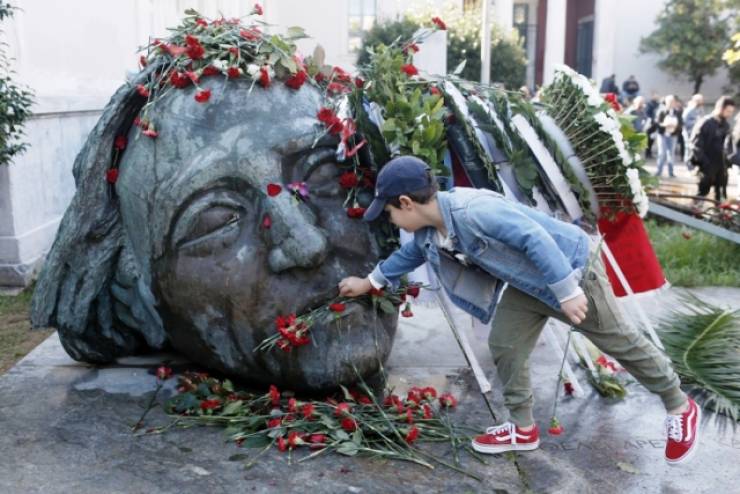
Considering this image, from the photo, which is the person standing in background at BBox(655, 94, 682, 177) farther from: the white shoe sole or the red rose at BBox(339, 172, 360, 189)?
the white shoe sole

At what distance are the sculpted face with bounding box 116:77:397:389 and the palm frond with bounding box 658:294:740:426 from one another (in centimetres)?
157

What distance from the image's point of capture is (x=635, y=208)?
387 cm

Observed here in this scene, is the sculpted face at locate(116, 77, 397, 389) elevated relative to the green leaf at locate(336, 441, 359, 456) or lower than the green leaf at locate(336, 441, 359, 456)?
elevated

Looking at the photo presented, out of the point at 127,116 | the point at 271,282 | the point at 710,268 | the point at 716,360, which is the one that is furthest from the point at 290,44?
the point at 710,268

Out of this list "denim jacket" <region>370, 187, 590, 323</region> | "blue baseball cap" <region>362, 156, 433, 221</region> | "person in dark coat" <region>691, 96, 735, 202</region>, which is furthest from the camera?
"person in dark coat" <region>691, 96, 735, 202</region>

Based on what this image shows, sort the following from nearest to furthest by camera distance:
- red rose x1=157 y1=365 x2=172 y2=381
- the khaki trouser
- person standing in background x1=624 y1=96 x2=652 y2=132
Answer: the khaki trouser → red rose x1=157 y1=365 x2=172 y2=381 → person standing in background x1=624 y1=96 x2=652 y2=132

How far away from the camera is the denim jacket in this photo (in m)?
3.04

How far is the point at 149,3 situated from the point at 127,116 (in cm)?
660

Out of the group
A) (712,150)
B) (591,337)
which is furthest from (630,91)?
(591,337)

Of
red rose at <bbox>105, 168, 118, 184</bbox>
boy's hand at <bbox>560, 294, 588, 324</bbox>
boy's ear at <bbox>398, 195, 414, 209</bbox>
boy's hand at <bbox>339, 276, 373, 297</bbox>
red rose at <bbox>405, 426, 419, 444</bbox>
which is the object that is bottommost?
red rose at <bbox>405, 426, 419, 444</bbox>

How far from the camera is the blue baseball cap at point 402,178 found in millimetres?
3184

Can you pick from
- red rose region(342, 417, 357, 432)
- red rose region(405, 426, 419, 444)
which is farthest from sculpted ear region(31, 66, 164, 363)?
red rose region(405, 426, 419, 444)

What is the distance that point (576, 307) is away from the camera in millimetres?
3053

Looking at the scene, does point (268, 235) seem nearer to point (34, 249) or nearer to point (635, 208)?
point (635, 208)
